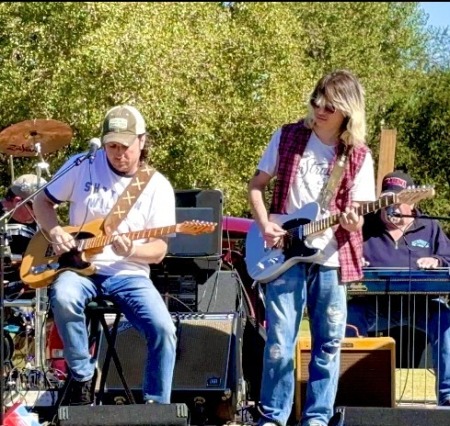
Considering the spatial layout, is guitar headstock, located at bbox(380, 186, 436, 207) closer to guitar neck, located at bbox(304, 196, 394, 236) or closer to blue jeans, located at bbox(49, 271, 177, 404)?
guitar neck, located at bbox(304, 196, 394, 236)

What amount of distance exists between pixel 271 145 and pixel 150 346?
49.1 inches

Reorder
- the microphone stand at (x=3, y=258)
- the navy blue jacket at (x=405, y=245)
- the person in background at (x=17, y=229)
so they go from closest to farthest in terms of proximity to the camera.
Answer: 1. the microphone stand at (x=3, y=258)
2. the navy blue jacket at (x=405, y=245)
3. the person in background at (x=17, y=229)

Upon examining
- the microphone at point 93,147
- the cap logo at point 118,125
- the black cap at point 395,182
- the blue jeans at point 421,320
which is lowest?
the blue jeans at point 421,320

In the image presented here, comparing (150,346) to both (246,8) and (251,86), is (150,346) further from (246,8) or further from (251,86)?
(246,8)

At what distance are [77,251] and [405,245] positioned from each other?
2.36m

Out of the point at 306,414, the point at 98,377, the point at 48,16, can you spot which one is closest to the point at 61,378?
the point at 98,377

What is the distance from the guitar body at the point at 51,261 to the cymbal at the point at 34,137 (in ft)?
8.21

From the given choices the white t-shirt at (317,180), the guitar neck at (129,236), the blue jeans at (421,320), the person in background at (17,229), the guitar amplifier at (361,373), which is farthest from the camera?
the person in background at (17,229)

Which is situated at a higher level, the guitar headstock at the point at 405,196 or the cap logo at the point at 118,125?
the cap logo at the point at 118,125

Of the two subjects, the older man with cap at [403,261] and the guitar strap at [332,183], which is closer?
the guitar strap at [332,183]

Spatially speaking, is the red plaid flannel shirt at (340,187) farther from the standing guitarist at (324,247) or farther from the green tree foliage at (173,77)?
the green tree foliage at (173,77)

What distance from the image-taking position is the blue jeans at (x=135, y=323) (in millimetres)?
5465

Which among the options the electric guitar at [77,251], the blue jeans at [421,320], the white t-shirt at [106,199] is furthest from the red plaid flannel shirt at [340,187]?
the blue jeans at [421,320]

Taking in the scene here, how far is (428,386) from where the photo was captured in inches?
323
